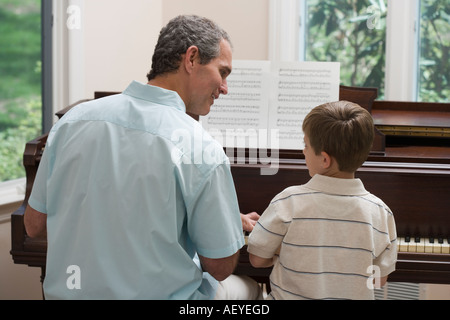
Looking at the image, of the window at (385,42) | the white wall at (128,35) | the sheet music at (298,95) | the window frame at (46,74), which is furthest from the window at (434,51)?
the window frame at (46,74)

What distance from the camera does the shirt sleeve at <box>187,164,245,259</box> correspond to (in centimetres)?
168

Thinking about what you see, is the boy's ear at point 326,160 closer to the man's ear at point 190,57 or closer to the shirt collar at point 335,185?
the shirt collar at point 335,185

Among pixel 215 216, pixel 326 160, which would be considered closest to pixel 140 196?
pixel 215 216

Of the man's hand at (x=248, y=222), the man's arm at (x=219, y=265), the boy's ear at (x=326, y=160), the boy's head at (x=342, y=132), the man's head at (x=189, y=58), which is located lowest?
the man's arm at (x=219, y=265)

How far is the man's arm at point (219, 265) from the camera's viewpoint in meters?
1.77

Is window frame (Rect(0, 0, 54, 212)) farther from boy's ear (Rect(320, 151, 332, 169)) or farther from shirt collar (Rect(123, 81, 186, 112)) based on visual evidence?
boy's ear (Rect(320, 151, 332, 169))

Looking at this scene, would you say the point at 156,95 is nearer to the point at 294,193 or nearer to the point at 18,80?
the point at 294,193

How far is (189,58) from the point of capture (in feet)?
5.89

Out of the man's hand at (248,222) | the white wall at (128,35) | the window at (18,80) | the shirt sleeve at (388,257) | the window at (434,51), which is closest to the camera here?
the shirt sleeve at (388,257)

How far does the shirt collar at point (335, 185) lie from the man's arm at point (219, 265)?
0.29 m

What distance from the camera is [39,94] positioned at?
12.0 ft

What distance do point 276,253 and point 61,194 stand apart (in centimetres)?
62

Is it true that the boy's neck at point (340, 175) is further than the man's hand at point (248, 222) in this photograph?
No

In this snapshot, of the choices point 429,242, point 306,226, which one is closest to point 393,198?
point 429,242
